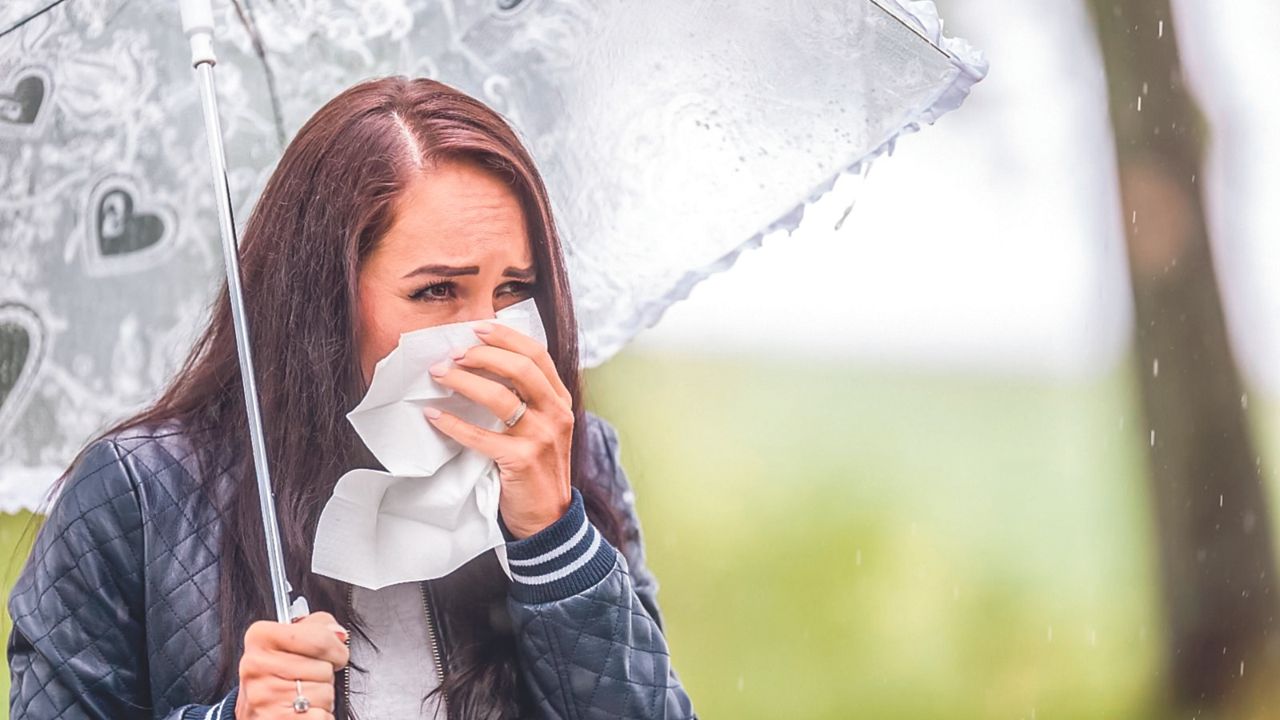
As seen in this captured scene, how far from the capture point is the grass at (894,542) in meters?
4.74

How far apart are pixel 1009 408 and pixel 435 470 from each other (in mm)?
3560

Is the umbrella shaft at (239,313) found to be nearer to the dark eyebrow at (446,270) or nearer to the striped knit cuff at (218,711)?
the striped knit cuff at (218,711)

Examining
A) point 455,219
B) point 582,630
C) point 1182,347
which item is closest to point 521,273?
point 455,219

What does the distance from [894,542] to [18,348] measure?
3.38 meters

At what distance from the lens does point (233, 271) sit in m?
1.61

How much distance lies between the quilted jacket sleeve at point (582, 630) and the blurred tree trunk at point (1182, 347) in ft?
9.81

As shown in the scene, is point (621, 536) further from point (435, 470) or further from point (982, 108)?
point (982, 108)

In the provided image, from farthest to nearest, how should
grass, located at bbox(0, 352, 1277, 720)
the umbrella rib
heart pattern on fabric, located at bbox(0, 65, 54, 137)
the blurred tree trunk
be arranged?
1. grass, located at bbox(0, 352, 1277, 720)
2. the blurred tree trunk
3. heart pattern on fabric, located at bbox(0, 65, 54, 137)
4. the umbrella rib

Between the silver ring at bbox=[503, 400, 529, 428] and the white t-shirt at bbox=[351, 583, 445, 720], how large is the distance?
1.03 ft

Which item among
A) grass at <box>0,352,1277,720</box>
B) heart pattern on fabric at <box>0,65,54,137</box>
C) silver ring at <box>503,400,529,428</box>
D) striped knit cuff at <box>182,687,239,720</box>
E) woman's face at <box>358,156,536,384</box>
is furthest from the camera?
grass at <box>0,352,1277,720</box>

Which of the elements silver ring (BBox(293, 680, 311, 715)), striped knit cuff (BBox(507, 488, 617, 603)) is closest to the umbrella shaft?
silver ring (BBox(293, 680, 311, 715))

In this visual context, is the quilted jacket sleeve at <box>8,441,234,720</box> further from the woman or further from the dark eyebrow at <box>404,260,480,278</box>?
the dark eyebrow at <box>404,260,480,278</box>

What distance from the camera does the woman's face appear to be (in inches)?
71.7

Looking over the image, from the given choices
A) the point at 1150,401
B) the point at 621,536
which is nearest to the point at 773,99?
the point at 621,536
